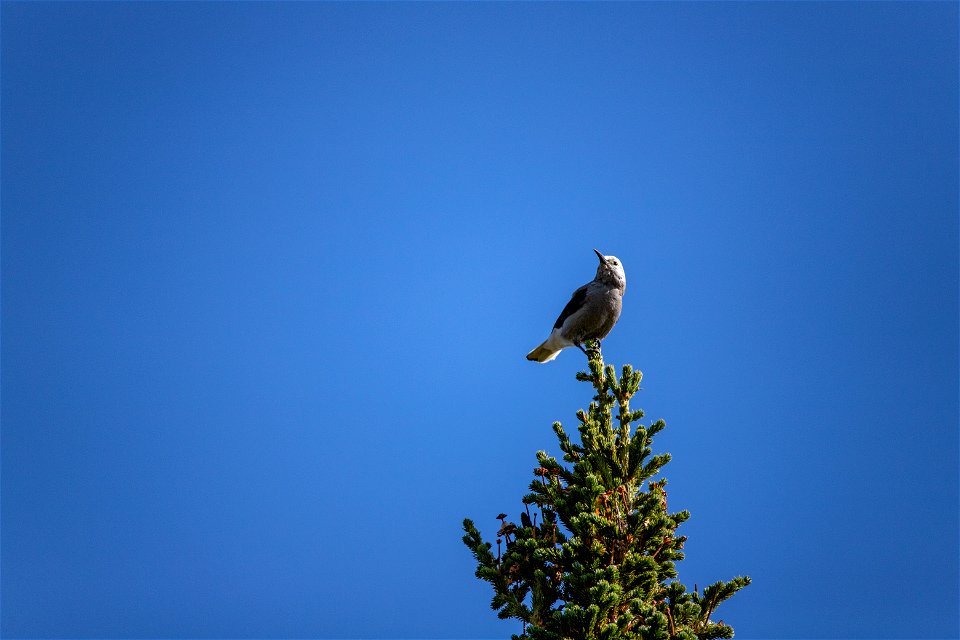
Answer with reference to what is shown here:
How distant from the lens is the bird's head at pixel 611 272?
34.1ft

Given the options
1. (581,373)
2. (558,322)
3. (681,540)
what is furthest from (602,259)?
(681,540)

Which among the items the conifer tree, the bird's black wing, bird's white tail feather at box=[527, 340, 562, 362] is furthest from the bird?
the conifer tree

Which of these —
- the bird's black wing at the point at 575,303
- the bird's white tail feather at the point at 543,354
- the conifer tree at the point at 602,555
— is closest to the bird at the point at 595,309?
the bird's black wing at the point at 575,303

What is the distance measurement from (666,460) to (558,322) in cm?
499

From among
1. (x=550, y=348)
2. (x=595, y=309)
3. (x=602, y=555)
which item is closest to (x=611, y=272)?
(x=595, y=309)

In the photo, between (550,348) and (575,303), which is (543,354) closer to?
(550,348)

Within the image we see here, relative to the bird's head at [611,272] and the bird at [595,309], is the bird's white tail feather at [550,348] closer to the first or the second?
the bird at [595,309]

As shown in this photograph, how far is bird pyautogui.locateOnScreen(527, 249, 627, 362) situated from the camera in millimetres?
10148

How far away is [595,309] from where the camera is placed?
10.1 m

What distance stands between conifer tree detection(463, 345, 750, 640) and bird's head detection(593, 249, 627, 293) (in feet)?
14.6

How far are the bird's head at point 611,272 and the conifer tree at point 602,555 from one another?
4436 mm

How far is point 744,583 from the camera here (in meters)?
5.46

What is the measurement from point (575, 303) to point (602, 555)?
5.40 metres

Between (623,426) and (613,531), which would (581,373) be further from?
(613,531)
